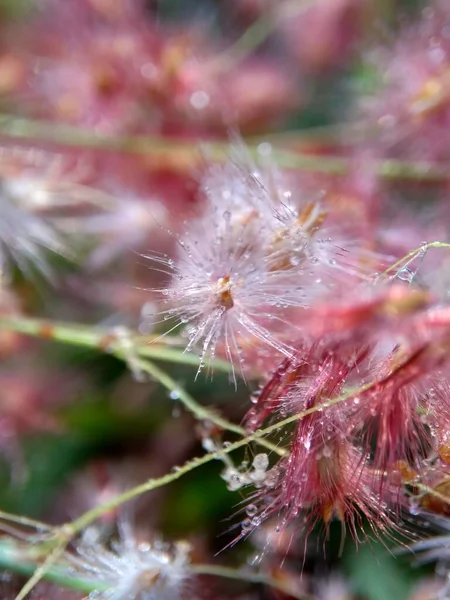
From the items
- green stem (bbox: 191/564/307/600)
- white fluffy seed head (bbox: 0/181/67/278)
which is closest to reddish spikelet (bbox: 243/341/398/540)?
green stem (bbox: 191/564/307/600)

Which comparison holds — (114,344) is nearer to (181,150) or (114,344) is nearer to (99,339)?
(99,339)

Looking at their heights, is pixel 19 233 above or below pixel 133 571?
above

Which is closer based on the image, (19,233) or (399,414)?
(399,414)

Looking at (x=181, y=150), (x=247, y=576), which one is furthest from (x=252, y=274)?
(x=181, y=150)

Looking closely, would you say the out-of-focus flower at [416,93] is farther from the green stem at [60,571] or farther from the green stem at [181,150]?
the green stem at [60,571]

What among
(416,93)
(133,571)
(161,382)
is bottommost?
(133,571)

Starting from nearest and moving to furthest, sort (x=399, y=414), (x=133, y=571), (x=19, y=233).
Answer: (x=399, y=414) < (x=133, y=571) < (x=19, y=233)

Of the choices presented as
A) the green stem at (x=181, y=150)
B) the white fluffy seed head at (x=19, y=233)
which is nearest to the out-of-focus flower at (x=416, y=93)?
the green stem at (x=181, y=150)

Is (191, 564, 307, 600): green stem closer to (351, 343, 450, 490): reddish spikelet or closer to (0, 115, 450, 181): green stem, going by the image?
(351, 343, 450, 490): reddish spikelet

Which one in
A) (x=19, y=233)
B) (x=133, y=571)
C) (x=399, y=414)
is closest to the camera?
(x=399, y=414)
